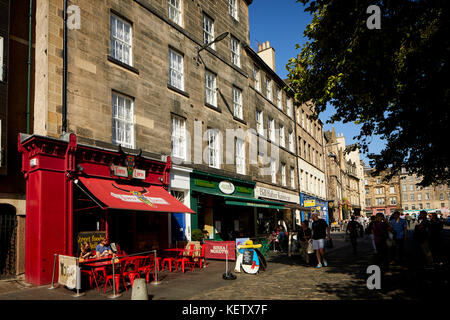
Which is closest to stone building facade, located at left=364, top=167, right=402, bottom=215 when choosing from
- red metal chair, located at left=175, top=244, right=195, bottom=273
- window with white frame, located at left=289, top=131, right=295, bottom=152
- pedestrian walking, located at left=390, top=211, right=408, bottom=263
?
window with white frame, located at left=289, top=131, right=295, bottom=152

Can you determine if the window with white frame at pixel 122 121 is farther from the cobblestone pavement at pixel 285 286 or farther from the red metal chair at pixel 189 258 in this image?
the cobblestone pavement at pixel 285 286

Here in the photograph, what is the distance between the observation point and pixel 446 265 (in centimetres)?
1205

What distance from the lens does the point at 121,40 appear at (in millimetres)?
13594

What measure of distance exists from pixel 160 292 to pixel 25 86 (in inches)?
349

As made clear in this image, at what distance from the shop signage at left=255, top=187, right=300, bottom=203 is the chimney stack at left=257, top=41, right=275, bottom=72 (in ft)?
36.3

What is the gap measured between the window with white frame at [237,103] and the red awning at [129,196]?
9.24 metres

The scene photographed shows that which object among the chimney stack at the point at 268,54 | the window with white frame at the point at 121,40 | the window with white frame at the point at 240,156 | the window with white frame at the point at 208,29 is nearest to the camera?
the window with white frame at the point at 121,40

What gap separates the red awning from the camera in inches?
408

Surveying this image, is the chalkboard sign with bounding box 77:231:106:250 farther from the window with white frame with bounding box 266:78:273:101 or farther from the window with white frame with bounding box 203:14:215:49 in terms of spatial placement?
the window with white frame with bounding box 266:78:273:101

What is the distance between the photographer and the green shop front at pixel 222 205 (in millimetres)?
16547

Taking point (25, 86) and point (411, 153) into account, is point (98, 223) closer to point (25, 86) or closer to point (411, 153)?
point (25, 86)
